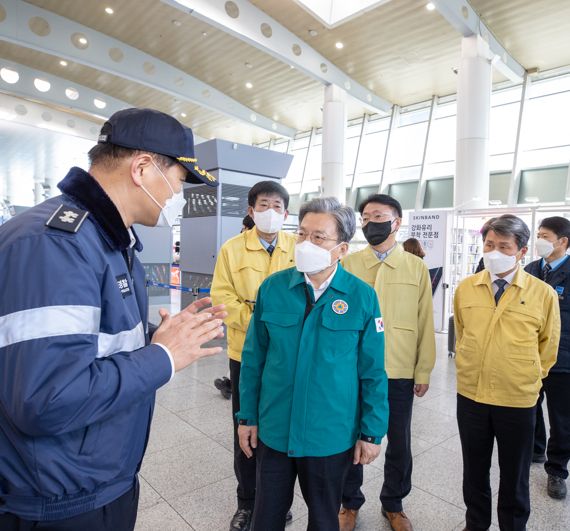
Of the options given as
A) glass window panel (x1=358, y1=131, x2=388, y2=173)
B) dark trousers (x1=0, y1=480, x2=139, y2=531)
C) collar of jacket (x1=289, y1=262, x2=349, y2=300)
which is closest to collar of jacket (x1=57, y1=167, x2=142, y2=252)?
dark trousers (x1=0, y1=480, x2=139, y2=531)

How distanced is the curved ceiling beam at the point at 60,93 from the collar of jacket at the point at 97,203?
13.2 m

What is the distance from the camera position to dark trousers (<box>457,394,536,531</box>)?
187 cm

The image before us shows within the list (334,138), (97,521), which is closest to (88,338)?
(97,521)

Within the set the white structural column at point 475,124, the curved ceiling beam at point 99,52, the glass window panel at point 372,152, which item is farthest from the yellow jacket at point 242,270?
the glass window panel at point 372,152

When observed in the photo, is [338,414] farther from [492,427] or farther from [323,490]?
[492,427]

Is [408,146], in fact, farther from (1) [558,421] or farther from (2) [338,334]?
(2) [338,334]

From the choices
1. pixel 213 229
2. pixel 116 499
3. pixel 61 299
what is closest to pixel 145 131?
pixel 61 299

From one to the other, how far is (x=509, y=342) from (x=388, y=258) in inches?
27.1

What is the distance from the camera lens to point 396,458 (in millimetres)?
2105

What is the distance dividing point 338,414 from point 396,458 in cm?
86

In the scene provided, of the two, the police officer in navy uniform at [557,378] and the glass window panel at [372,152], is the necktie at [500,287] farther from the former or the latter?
the glass window panel at [372,152]

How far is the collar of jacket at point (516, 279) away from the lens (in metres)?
1.97

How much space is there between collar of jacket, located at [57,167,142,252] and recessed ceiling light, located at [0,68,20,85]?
531 inches

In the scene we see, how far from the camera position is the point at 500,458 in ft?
6.31
